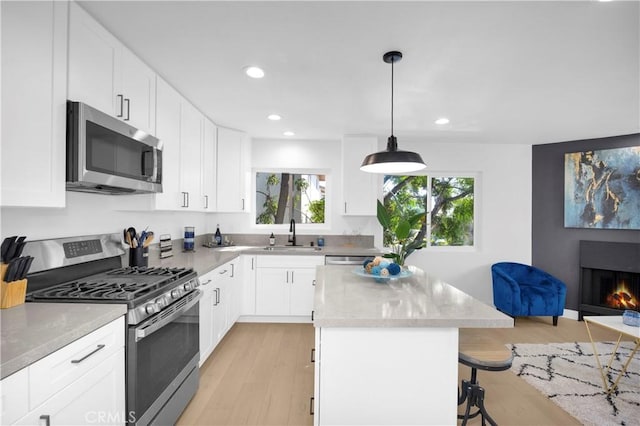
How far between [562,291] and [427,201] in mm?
1994

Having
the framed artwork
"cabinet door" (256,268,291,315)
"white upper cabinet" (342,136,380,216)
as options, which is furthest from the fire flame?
"cabinet door" (256,268,291,315)

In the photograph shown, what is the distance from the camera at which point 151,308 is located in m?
1.59

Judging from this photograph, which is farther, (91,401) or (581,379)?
(581,379)

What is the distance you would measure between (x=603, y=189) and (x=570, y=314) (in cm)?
171

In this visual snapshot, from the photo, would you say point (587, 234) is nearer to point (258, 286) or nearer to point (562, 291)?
point (562, 291)

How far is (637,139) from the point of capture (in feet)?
12.4

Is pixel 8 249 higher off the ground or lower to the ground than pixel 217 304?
higher

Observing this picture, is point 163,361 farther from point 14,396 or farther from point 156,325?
point 14,396

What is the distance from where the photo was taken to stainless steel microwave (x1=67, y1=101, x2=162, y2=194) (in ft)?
4.87

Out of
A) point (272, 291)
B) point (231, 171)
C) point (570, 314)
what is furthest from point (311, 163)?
point (570, 314)

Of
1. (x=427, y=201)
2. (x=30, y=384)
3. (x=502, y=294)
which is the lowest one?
(x=502, y=294)

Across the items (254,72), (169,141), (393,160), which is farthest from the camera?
(169,141)

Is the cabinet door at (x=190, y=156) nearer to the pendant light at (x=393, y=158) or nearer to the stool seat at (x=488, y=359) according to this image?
the pendant light at (x=393, y=158)

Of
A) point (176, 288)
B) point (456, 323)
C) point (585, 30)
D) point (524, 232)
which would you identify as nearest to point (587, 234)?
point (524, 232)
